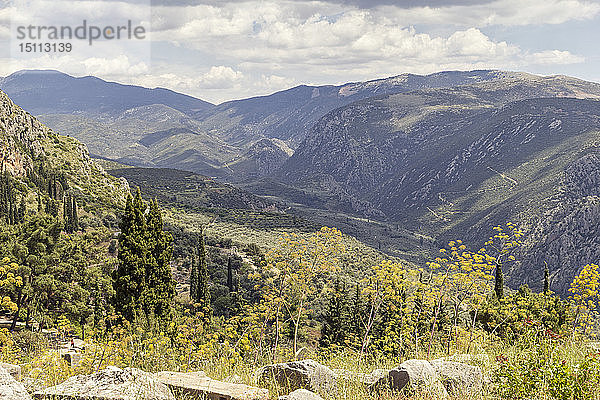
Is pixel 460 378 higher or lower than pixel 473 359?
higher

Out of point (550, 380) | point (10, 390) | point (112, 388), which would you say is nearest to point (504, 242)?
point (550, 380)

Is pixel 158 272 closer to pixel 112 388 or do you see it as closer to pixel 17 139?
pixel 112 388

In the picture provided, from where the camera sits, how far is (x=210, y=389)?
813 cm

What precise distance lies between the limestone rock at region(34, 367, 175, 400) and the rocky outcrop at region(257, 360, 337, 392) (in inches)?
91.1

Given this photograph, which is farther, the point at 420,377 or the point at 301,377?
the point at 301,377

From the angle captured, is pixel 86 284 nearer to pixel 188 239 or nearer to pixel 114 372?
pixel 114 372

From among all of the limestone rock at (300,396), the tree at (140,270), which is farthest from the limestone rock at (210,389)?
the tree at (140,270)

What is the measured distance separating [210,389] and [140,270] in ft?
76.2

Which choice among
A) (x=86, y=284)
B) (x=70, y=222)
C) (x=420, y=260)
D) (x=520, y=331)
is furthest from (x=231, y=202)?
(x=520, y=331)

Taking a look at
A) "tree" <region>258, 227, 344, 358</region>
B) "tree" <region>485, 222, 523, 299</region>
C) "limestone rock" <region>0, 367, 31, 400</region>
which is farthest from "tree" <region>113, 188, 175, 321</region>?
"limestone rock" <region>0, 367, 31, 400</region>

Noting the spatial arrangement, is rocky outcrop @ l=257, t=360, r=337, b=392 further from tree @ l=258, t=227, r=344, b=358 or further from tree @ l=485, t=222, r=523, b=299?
tree @ l=258, t=227, r=344, b=358

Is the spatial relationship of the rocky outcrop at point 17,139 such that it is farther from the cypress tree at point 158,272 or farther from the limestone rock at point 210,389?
the limestone rock at point 210,389

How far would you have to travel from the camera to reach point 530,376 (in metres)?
7.73

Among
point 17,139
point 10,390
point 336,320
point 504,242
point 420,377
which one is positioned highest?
point 17,139
